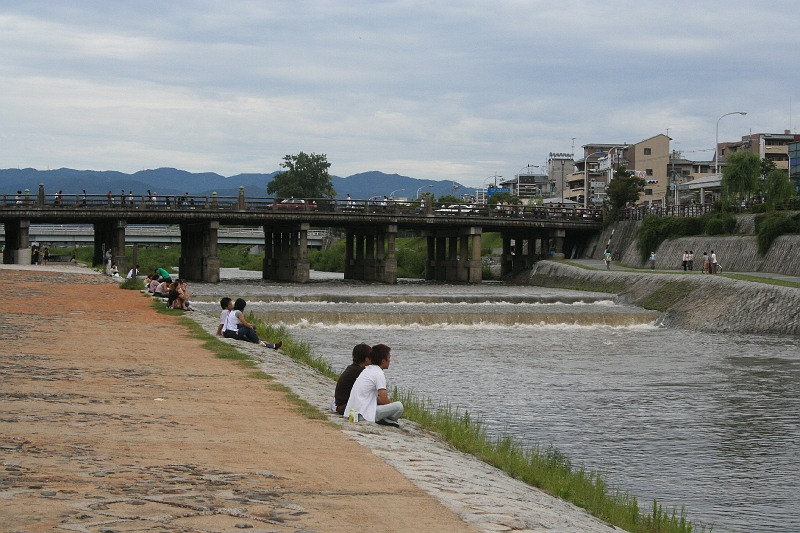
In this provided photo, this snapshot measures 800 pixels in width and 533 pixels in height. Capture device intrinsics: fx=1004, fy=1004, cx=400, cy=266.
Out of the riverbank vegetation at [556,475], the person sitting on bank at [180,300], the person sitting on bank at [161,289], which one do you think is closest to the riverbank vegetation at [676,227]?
the person sitting on bank at [161,289]

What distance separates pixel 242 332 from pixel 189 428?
13689 millimetres

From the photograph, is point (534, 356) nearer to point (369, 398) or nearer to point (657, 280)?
point (369, 398)

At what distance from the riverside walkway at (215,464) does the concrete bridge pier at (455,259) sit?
61.8 meters

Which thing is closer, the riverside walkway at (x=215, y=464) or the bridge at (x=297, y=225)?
the riverside walkway at (x=215, y=464)

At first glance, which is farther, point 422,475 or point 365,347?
point 365,347

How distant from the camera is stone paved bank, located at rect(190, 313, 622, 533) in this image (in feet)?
31.2

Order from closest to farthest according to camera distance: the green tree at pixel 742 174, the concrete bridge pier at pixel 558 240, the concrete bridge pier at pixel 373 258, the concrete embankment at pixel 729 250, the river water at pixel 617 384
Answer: the river water at pixel 617 384
the concrete embankment at pixel 729 250
the concrete bridge pier at pixel 373 258
the green tree at pixel 742 174
the concrete bridge pier at pixel 558 240

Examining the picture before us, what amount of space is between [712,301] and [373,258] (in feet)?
140

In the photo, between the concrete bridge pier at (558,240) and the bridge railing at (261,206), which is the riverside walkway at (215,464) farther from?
the concrete bridge pier at (558,240)

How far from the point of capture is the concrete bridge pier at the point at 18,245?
7094 centimetres

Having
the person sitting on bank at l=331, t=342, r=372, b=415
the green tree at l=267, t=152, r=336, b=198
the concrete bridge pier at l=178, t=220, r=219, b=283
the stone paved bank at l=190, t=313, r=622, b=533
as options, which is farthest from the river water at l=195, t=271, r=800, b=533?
the green tree at l=267, t=152, r=336, b=198

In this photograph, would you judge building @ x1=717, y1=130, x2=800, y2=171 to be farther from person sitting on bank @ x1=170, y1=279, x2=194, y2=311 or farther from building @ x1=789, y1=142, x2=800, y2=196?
person sitting on bank @ x1=170, y1=279, x2=194, y2=311

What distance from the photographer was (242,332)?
1064 inches

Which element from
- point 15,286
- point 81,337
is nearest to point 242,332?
point 81,337
